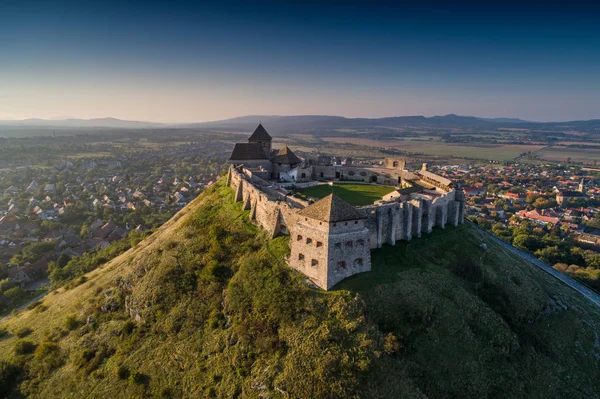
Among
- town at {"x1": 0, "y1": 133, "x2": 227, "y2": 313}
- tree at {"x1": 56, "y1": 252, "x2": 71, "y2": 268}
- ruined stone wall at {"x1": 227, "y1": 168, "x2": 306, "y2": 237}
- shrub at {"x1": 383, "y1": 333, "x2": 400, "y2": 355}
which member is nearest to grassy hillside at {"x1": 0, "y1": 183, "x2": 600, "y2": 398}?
shrub at {"x1": 383, "y1": 333, "x2": 400, "y2": 355}

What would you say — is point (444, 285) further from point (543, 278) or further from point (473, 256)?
point (543, 278)

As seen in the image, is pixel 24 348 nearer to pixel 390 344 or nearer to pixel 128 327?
pixel 128 327

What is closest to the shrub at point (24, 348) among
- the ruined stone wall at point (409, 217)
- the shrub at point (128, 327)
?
the shrub at point (128, 327)

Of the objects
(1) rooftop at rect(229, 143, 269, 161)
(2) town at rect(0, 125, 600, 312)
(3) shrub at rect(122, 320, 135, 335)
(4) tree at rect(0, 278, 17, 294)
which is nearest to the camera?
(3) shrub at rect(122, 320, 135, 335)

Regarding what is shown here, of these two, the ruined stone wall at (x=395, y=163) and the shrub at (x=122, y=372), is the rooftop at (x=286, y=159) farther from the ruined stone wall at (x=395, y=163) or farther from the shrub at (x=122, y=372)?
the shrub at (x=122, y=372)

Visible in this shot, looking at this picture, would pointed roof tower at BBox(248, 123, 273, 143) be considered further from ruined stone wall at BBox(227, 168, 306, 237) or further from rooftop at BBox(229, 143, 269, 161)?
ruined stone wall at BBox(227, 168, 306, 237)

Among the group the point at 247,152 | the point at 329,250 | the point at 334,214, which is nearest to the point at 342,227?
the point at 334,214
